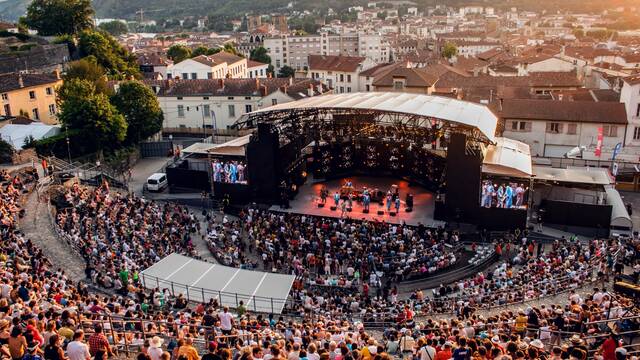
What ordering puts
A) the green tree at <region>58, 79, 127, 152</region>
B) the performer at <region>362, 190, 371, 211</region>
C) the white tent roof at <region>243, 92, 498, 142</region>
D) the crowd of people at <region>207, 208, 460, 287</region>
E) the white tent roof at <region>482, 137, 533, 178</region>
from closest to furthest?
1. the crowd of people at <region>207, 208, 460, 287</region>
2. the white tent roof at <region>482, 137, 533, 178</region>
3. the white tent roof at <region>243, 92, 498, 142</region>
4. the performer at <region>362, 190, 371, 211</region>
5. the green tree at <region>58, 79, 127, 152</region>

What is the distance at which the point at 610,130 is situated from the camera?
3456 centimetres

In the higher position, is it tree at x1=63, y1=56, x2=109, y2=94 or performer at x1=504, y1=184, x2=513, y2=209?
tree at x1=63, y1=56, x2=109, y2=94

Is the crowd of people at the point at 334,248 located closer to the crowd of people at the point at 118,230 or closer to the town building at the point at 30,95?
the crowd of people at the point at 118,230

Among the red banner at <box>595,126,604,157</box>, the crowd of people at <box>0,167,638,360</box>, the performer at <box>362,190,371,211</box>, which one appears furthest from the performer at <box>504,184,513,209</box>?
the red banner at <box>595,126,604,157</box>

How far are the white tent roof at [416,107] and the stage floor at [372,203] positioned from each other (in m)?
5.55

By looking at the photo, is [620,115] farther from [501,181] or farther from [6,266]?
[6,266]

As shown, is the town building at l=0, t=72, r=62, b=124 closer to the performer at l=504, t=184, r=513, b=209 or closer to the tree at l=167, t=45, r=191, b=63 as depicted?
the tree at l=167, t=45, r=191, b=63

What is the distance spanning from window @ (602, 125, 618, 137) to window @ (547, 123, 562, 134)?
265 centimetres

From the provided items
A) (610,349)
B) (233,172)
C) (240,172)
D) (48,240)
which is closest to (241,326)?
(610,349)

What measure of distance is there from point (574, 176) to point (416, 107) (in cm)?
909

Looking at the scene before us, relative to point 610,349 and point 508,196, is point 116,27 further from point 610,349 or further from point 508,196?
point 610,349

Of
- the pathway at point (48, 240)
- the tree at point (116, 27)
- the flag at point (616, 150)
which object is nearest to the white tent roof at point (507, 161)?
the flag at point (616, 150)

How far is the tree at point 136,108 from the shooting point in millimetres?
39938

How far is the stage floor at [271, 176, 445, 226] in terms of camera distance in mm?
28531
